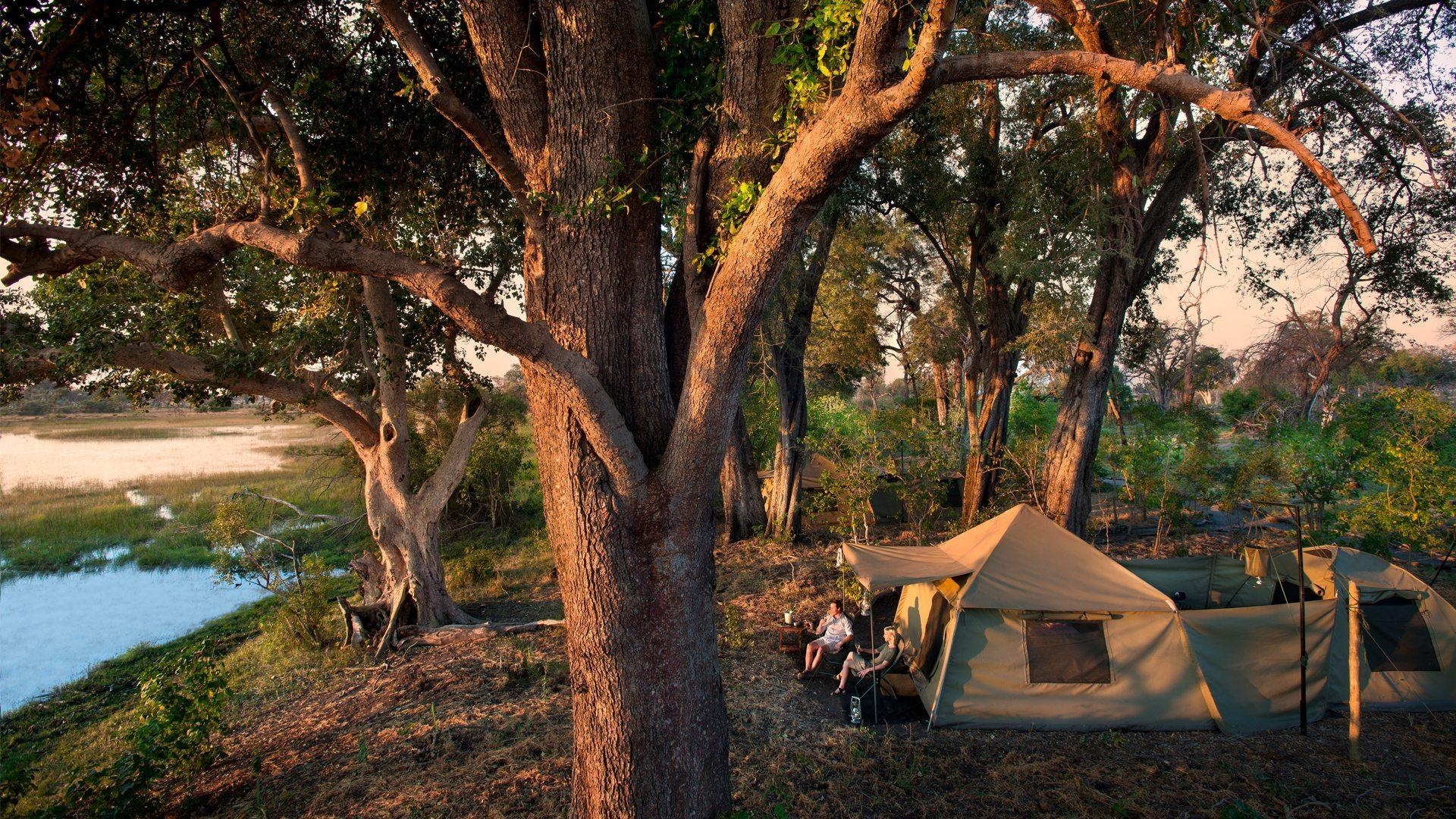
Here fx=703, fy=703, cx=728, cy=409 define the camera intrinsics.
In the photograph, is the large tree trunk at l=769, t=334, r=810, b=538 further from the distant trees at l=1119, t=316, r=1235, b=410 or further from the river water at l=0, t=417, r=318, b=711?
the river water at l=0, t=417, r=318, b=711

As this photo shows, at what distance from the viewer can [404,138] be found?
19.2 ft

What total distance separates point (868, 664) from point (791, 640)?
1104 mm

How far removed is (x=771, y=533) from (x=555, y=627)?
5164mm

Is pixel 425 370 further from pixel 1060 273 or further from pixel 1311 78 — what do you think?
pixel 1311 78

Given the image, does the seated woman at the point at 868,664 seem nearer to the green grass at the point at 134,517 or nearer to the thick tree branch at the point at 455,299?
the thick tree branch at the point at 455,299

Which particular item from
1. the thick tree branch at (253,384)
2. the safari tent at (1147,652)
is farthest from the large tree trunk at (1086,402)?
the thick tree branch at (253,384)

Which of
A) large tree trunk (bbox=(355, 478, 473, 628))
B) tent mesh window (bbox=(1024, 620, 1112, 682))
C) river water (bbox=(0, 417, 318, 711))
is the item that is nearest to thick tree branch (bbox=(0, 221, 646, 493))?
tent mesh window (bbox=(1024, 620, 1112, 682))

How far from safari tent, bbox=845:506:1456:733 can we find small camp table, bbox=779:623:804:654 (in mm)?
1610

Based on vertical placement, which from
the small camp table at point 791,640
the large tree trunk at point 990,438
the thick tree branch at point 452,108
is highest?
the thick tree branch at point 452,108

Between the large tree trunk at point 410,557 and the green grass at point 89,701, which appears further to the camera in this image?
the large tree trunk at point 410,557

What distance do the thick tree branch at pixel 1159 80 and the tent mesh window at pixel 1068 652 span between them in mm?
4811

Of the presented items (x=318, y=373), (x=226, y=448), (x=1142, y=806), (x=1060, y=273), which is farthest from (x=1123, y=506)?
(x=226, y=448)

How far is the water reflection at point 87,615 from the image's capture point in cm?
1163

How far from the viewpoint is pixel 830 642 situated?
758 centimetres
